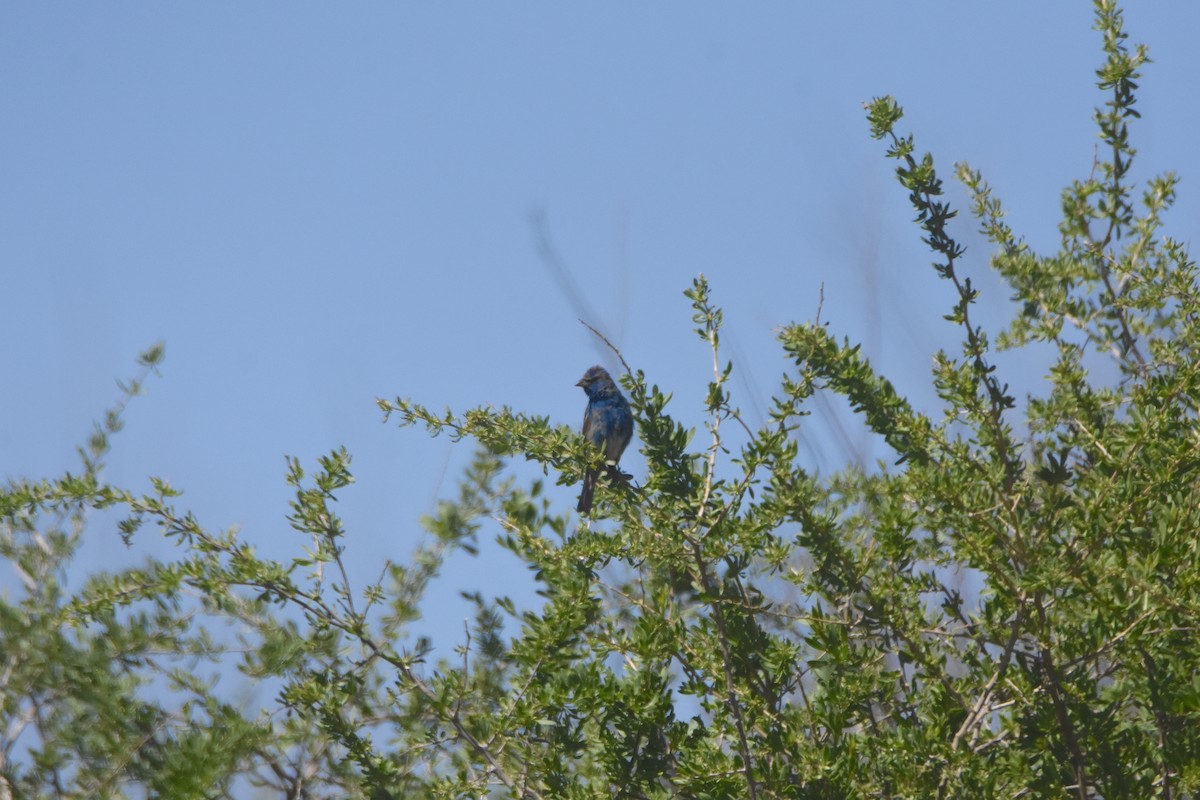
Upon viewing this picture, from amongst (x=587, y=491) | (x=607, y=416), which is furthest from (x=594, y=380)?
(x=587, y=491)

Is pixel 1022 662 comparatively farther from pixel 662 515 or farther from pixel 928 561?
pixel 662 515

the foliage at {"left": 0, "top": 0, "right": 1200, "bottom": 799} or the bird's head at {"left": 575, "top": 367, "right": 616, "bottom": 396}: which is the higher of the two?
the bird's head at {"left": 575, "top": 367, "right": 616, "bottom": 396}

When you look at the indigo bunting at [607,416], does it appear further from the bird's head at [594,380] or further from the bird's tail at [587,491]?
the bird's tail at [587,491]

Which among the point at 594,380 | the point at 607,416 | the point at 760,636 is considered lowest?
the point at 760,636

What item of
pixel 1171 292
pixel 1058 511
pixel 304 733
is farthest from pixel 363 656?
pixel 1171 292

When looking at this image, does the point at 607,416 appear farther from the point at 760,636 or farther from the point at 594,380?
the point at 760,636

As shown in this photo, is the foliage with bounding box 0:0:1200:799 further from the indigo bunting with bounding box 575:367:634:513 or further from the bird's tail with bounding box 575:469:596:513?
the indigo bunting with bounding box 575:367:634:513

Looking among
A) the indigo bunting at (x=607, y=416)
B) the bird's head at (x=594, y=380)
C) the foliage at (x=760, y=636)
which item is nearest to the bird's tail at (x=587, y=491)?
the foliage at (x=760, y=636)

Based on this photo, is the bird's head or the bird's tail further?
the bird's head

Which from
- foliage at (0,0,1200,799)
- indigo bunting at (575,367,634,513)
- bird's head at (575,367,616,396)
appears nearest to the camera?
foliage at (0,0,1200,799)

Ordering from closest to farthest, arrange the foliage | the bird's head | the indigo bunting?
the foliage → the indigo bunting → the bird's head

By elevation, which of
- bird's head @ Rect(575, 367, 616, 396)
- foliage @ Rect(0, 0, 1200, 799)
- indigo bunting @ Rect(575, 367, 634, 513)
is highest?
bird's head @ Rect(575, 367, 616, 396)

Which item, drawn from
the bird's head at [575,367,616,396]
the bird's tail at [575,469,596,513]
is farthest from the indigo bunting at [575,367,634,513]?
the bird's tail at [575,469,596,513]

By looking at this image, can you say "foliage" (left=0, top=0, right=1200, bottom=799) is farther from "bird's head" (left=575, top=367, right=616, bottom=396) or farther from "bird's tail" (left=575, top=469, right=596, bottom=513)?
"bird's head" (left=575, top=367, right=616, bottom=396)
